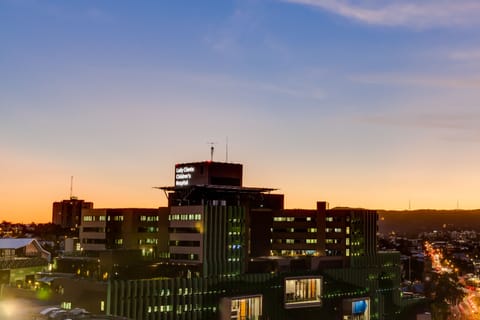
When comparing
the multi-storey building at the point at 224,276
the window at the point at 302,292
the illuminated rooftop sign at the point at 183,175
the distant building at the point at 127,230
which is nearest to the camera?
the multi-storey building at the point at 224,276

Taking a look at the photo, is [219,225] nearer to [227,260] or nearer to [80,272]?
[227,260]

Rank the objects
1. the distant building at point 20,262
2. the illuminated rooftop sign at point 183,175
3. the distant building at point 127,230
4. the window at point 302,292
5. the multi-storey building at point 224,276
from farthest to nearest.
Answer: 1. the distant building at point 127,230
2. the illuminated rooftop sign at point 183,175
3. the window at point 302,292
4. the distant building at point 20,262
5. the multi-storey building at point 224,276

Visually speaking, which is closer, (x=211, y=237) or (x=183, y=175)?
(x=211, y=237)

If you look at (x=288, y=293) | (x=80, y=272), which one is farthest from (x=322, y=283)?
(x=80, y=272)

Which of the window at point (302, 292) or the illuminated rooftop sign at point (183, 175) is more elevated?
the illuminated rooftop sign at point (183, 175)

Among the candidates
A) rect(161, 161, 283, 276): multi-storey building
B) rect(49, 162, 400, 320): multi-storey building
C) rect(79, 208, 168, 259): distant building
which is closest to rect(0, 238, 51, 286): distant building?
rect(79, 208, 168, 259): distant building

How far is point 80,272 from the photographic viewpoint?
136 m

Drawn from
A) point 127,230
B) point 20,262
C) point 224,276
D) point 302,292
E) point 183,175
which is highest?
point 183,175

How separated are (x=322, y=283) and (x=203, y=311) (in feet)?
119

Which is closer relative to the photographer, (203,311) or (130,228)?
(203,311)

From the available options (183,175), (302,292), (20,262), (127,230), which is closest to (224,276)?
(302,292)

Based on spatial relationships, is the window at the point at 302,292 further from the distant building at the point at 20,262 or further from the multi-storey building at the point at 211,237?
the distant building at the point at 20,262

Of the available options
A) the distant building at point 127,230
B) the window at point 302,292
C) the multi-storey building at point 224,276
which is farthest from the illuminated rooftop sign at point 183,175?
the window at point 302,292

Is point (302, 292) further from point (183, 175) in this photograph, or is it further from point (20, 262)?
point (20, 262)
